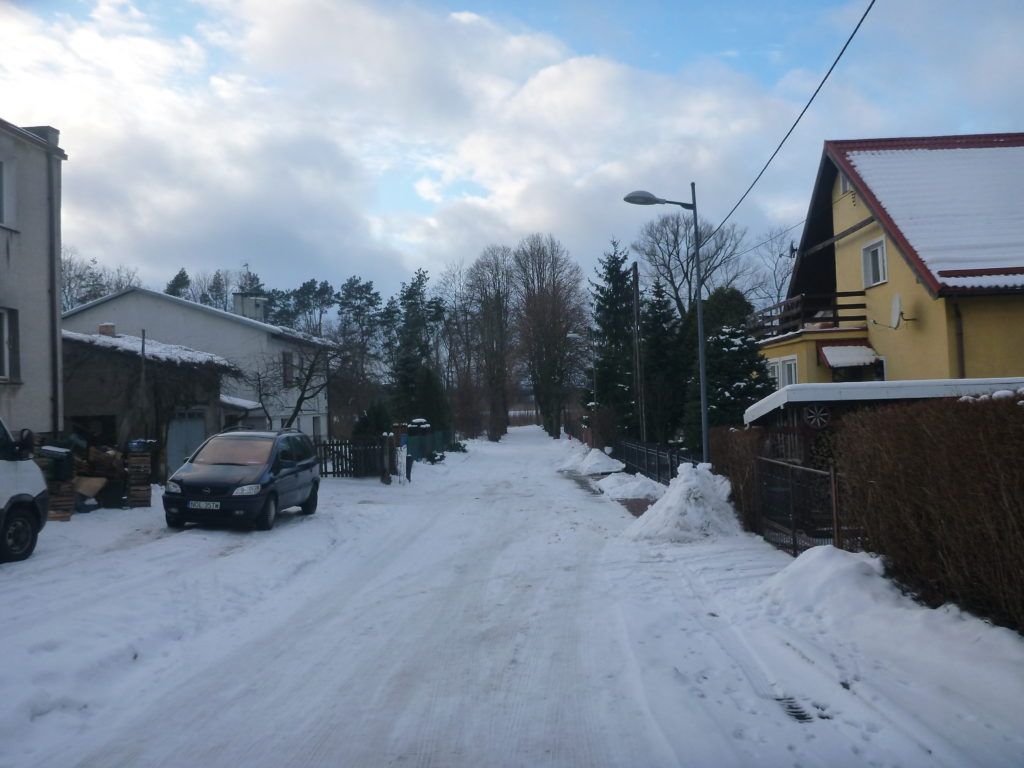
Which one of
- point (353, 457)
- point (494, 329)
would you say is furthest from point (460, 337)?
point (353, 457)

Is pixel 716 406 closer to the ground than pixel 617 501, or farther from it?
farther from it

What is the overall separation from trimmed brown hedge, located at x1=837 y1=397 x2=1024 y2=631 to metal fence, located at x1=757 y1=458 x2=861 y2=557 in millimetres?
1055

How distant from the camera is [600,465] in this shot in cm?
3069

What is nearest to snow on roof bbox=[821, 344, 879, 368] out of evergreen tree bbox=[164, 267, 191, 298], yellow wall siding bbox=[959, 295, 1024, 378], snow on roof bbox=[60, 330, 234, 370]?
yellow wall siding bbox=[959, 295, 1024, 378]

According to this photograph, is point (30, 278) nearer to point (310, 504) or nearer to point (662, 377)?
point (310, 504)

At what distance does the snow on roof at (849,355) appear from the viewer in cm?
2291

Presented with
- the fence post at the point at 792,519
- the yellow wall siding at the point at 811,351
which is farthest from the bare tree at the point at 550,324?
the fence post at the point at 792,519

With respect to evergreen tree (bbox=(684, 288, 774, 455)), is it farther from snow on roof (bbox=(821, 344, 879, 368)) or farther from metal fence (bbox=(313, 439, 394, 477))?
metal fence (bbox=(313, 439, 394, 477))

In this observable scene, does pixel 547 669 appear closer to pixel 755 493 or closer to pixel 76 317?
pixel 755 493

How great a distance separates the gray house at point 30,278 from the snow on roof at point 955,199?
65.5 feet

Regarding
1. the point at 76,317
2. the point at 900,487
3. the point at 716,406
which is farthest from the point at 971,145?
the point at 76,317

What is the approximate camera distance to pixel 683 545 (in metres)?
12.4

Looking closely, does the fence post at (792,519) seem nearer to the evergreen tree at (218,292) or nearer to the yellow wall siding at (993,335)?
the yellow wall siding at (993,335)

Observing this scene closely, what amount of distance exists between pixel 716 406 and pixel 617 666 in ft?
55.7
